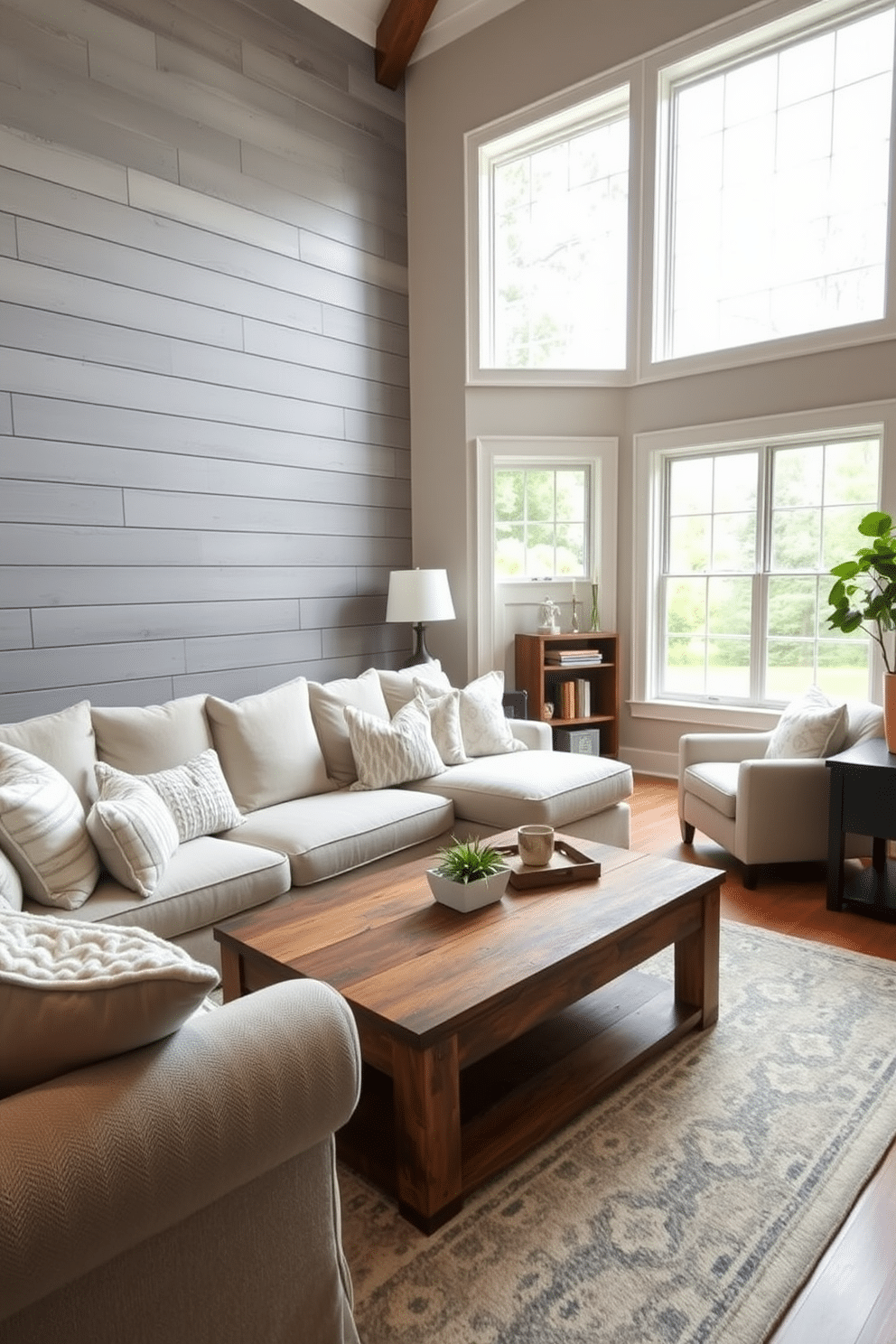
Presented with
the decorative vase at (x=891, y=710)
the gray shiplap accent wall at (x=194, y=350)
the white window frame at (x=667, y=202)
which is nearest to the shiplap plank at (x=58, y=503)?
the gray shiplap accent wall at (x=194, y=350)

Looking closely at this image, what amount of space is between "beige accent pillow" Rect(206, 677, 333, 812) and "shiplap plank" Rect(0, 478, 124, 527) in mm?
1069

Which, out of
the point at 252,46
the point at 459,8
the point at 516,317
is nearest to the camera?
the point at 252,46

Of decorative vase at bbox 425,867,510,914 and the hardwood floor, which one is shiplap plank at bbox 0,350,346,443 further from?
the hardwood floor

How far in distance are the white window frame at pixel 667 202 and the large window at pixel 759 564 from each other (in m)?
0.50

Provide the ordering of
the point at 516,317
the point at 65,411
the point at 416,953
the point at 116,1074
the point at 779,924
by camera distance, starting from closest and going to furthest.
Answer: the point at 116,1074 < the point at 416,953 < the point at 779,924 < the point at 65,411 < the point at 516,317

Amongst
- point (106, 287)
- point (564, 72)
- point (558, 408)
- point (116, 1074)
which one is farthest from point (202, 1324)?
point (564, 72)

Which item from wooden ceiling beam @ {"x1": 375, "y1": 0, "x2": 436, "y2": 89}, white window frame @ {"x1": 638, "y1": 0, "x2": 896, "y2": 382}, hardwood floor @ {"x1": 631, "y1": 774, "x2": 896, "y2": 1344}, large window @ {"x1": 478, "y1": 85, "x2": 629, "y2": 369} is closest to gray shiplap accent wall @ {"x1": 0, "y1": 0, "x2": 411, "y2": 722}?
wooden ceiling beam @ {"x1": 375, "y1": 0, "x2": 436, "y2": 89}

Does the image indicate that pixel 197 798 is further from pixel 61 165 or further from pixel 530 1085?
pixel 61 165

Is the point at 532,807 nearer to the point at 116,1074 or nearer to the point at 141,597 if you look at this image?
the point at 141,597

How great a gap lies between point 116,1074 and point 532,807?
2.46 metres

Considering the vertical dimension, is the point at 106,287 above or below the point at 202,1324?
above

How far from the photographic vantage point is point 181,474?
423cm

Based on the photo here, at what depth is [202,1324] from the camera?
47.3 inches

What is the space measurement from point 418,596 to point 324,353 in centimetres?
153
